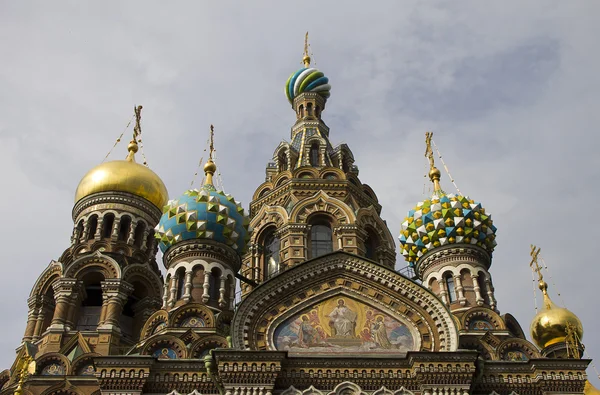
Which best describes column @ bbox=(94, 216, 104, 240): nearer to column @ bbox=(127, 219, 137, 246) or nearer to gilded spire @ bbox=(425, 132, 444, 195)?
column @ bbox=(127, 219, 137, 246)

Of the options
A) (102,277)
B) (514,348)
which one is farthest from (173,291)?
(514,348)

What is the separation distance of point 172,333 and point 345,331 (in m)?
2.85

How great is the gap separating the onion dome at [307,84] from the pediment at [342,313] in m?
9.40

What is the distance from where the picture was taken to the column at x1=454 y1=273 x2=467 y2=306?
14.5m

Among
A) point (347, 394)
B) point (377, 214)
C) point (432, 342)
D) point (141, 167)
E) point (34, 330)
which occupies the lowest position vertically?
point (347, 394)

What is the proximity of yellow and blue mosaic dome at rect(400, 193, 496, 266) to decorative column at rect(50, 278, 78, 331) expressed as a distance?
7.00 meters

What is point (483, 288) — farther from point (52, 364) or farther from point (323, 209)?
point (52, 364)

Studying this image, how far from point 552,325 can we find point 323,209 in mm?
5233

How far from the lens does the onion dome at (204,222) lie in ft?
47.9

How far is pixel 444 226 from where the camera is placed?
605 inches

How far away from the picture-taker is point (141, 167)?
1897cm

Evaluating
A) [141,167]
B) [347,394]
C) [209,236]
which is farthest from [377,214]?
[347,394]

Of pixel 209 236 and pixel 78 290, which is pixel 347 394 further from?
pixel 78 290

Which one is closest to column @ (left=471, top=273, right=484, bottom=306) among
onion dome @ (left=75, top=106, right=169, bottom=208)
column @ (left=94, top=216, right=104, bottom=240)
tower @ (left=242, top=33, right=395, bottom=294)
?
tower @ (left=242, top=33, right=395, bottom=294)
